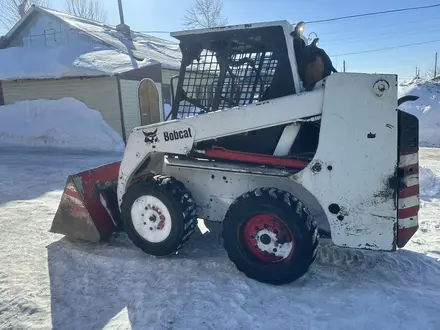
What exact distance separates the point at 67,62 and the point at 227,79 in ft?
46.3

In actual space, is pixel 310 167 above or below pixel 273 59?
below

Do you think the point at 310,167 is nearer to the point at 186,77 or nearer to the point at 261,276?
the point at 261,276

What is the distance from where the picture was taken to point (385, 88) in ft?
10.6

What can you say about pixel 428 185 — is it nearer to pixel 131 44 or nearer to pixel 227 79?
pixel 227 79

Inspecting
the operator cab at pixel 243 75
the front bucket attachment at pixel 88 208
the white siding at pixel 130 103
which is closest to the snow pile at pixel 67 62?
the white siding at pixel 130 103

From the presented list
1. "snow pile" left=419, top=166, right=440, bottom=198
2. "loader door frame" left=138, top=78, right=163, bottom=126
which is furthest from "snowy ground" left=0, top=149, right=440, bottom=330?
"loader door frame" left=138, top=78, right=163, bottom=126

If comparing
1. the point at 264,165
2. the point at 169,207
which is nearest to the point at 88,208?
the point at 169,207

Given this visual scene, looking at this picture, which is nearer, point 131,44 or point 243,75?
point 243,75

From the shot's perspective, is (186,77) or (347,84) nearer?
(347,84)

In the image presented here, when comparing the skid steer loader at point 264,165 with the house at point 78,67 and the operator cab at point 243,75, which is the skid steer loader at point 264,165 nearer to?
the operator cab at point 243,75

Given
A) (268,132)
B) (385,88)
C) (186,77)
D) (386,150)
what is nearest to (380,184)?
(386,150)

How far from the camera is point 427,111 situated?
58.4 feet

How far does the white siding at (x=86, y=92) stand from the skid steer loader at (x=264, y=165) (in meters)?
11.2

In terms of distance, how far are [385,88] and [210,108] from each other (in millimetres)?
1834
